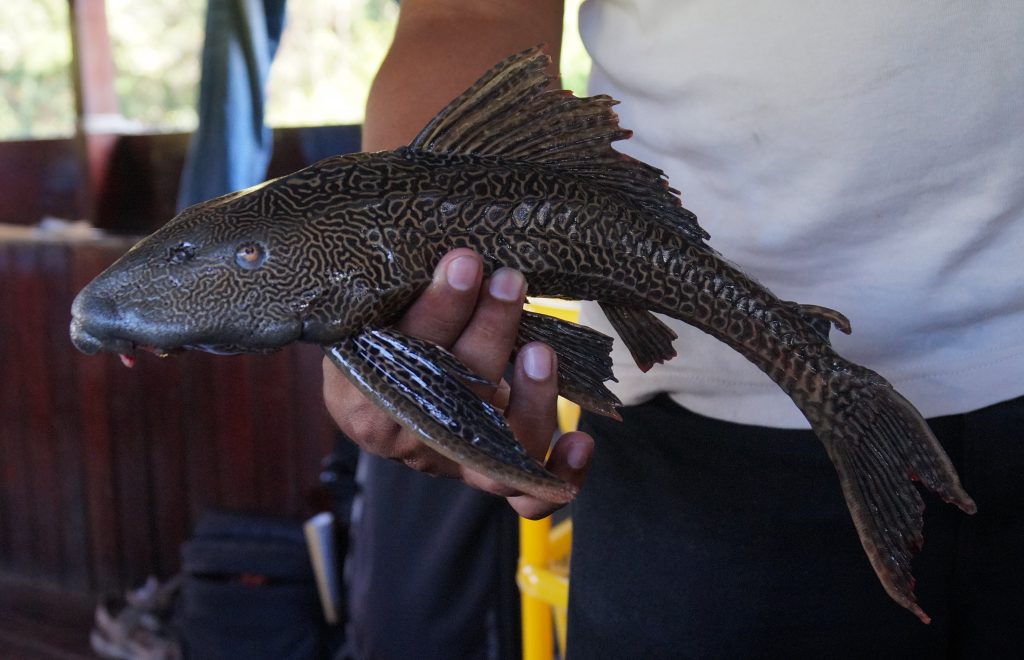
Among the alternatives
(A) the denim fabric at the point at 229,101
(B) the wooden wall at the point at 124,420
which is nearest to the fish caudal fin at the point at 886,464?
(A) the denim fabric at the point at 229,101

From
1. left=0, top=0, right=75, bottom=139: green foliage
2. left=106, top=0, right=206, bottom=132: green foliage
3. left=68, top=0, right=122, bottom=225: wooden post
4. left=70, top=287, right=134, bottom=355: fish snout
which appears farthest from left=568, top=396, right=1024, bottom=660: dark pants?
left=0, top=0, right=75, bottom=139: green foliage

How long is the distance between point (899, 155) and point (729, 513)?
0.39 meters

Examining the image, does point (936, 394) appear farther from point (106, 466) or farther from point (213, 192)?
point (106, 466)

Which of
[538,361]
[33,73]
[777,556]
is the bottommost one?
[777,556]

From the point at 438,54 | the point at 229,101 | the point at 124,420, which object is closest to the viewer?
the point at 438,54

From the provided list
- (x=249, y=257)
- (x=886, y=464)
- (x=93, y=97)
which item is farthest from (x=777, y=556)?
(x=93, y=97)

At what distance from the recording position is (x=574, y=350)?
0.79 m

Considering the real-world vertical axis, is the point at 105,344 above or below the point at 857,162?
below

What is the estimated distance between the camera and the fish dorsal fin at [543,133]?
750mm

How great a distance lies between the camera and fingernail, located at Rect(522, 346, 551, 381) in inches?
29.3

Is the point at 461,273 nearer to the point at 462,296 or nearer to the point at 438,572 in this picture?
the point at 462,296

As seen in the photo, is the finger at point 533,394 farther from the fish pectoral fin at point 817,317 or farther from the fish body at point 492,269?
the fish pectoral fin at point 817,317

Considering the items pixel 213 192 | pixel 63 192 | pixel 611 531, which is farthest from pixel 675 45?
pixel 63 192

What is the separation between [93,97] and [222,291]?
2.64 meters
